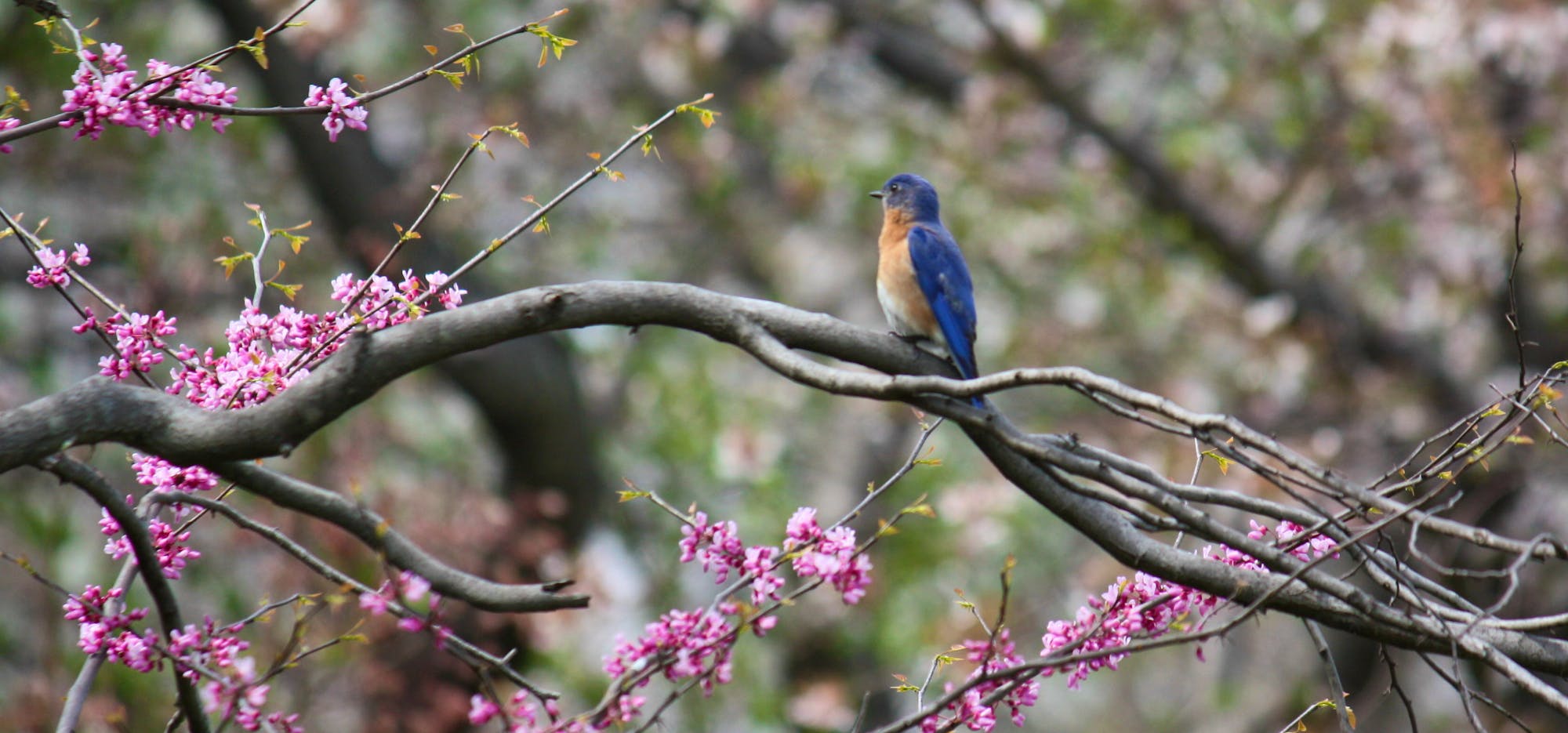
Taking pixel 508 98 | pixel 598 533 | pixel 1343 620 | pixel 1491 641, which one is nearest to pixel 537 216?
pixel 1343 620

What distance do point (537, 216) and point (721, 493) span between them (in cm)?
493

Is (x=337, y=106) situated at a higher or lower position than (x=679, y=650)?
higher

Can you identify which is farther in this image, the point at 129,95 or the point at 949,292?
the point at 949,292

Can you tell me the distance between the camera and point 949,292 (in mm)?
3945

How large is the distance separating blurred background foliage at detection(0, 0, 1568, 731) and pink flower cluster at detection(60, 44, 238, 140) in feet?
12.9

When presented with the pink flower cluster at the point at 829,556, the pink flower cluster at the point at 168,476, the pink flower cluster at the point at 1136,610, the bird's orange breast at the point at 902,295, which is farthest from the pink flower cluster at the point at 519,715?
the bird's orange breast at the point at 902,295

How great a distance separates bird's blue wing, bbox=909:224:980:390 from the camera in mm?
3893

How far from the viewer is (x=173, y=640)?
208cm

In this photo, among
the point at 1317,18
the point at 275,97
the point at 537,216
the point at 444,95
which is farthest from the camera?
the point at 444,95

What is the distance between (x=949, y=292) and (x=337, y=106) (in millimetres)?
2071

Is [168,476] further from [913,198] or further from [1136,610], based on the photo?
[913,198]

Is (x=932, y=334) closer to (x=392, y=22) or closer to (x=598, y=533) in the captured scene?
(x=598, y=533)

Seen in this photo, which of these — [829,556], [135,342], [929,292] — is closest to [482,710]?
[829,556]

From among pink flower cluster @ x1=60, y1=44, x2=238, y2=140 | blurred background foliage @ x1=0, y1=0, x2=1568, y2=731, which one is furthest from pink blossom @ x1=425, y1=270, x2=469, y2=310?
blurred background foliage @ x1=0, y1=0, x2=1568, y2=731
